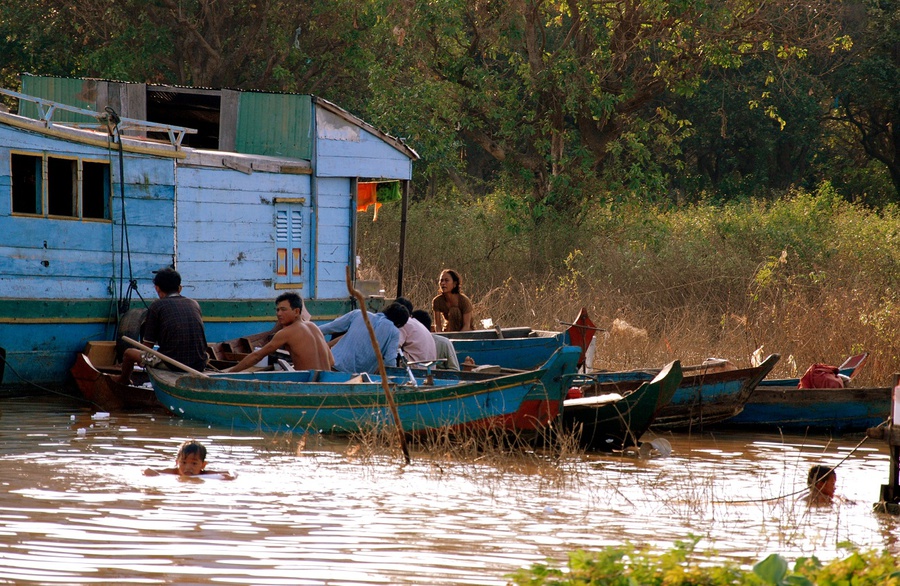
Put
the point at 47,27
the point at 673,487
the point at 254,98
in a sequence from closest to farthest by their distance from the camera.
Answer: the point at 673,487
the point at 254,98
the point at 47,27

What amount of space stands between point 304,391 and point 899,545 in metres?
5.39

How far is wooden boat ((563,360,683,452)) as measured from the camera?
10539 mm

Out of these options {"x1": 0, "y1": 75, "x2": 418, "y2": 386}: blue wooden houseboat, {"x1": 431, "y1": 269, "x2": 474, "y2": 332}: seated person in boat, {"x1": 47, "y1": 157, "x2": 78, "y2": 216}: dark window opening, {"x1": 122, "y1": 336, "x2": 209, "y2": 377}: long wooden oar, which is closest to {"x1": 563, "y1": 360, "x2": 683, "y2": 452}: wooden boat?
{"x1": 122, "y1": 336, "x2": 209, "y2": 377}: long wooden oar

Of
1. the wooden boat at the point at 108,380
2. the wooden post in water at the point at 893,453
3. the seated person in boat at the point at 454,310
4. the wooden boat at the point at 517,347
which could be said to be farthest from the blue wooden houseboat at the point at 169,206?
the wooden post in water at the point at 893,453

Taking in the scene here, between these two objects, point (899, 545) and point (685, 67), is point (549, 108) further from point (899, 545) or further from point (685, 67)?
point (899, 545)

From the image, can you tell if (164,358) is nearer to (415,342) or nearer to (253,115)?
(415,342)

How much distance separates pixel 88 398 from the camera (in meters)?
12.6

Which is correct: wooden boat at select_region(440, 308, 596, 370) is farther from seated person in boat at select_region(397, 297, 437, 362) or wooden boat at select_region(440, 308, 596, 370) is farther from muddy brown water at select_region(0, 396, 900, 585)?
muddy brown water at select_region(0, 396, 900, 585)

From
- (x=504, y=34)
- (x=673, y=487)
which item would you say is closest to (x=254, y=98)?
(x=504, y=34)

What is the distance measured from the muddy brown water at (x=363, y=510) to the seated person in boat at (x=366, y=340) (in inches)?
45.8

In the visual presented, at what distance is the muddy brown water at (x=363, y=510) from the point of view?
6434 mm

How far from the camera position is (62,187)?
13.1 m

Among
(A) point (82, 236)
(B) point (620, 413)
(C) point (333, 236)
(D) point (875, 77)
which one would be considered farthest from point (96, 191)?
(D) point (875, 77)

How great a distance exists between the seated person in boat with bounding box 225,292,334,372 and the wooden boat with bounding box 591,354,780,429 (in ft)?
9.41
